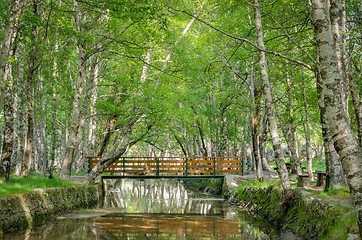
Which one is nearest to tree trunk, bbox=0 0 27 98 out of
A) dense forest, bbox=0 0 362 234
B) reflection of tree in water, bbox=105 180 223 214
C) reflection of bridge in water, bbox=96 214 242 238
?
dense forest, bbox=0 0 362 234

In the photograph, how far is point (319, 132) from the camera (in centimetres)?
3219

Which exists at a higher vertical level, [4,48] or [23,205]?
[4,48]

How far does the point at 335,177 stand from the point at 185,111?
37.6 feet

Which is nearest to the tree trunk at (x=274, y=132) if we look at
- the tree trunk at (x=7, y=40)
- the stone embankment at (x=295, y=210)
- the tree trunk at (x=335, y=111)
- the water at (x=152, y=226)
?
the stone embankment at (x=295, y=210)

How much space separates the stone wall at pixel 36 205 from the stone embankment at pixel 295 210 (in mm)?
7300

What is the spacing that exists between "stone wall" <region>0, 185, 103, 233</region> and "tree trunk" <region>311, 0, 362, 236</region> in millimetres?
7705

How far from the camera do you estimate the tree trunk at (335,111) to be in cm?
395

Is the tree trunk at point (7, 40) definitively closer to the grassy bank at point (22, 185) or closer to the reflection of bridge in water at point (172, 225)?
the grassy bank at point (22, 185)

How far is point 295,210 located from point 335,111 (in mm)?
5262

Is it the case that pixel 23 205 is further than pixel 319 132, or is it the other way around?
pixel 319 132

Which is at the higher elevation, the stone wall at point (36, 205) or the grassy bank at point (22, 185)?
the grassy bank at point (22, 185)

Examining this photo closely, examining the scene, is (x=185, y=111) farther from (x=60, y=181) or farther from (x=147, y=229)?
(x=147, y=229)

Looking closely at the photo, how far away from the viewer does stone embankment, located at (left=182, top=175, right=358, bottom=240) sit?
611cm

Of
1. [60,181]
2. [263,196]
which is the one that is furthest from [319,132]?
[60,181]
